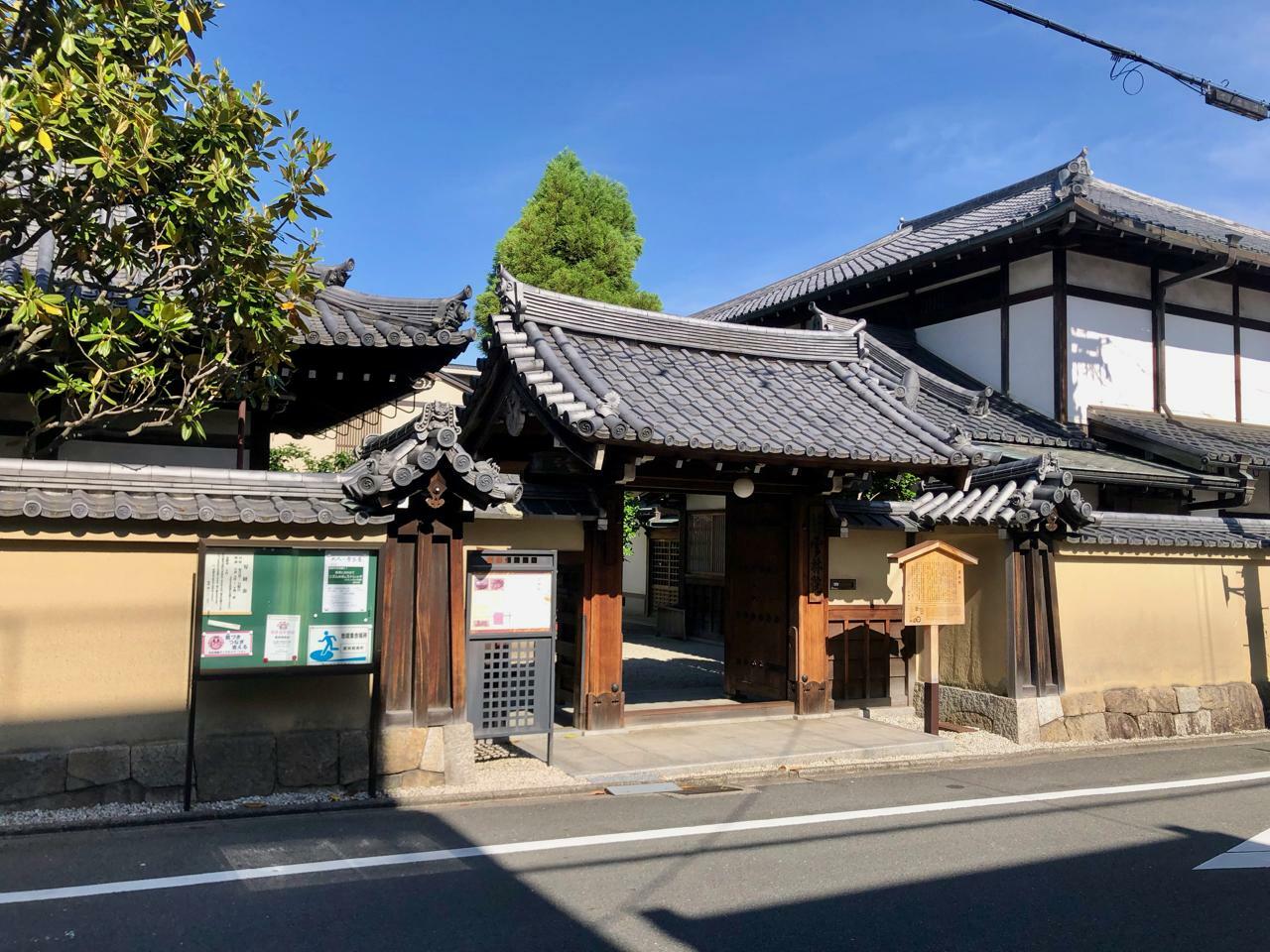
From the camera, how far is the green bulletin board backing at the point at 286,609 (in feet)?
24.7

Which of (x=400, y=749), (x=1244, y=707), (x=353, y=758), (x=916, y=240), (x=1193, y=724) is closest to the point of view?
(x=353, y=758)

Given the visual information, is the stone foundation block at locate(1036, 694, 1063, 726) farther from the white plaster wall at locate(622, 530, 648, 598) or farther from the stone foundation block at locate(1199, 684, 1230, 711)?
the white plaster wall at locate(622, 530, 648, 598)

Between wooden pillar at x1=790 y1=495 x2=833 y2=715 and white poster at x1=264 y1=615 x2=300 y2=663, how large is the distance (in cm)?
633

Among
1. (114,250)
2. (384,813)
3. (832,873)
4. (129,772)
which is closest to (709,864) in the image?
(832,873)

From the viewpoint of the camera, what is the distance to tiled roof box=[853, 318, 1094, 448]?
1509cm

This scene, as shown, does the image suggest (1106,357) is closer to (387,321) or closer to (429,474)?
(387,321)

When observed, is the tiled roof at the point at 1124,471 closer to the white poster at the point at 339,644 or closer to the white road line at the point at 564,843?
the white road line at the point at 564,843

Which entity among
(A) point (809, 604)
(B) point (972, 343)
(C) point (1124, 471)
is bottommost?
(A) point (809, 604)

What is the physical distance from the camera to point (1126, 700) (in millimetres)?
12516

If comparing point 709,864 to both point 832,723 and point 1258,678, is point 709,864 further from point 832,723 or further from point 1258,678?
point 1258,678

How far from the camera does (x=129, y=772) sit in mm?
7469

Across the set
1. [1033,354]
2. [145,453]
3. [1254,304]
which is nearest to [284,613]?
[145,453]

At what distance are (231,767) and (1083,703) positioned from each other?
9.84m

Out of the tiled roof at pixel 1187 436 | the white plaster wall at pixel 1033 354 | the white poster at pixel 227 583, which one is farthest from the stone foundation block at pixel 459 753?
the white plaster wall at pixel 1033 354
